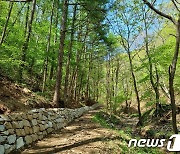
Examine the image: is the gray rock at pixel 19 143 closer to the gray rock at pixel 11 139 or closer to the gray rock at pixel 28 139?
the gray rock at pixel 11 139

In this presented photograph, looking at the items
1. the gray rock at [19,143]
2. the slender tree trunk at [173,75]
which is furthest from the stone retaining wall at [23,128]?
the slender tree trunk at [173,75]

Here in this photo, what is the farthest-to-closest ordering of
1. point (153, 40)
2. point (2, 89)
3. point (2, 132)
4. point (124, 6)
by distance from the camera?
1. point (153, 40)
2. point (124, 6)
3. point (2, 89)
4. point (2, 132)

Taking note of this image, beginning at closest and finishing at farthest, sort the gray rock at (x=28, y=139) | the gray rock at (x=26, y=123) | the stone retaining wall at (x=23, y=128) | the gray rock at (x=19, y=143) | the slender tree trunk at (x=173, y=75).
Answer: the stone retaining wall at (x=23, y=128) < the slender tree trunk at (x=173, y=75) < the gray rock at (x=19, y=143) < the gray rock at (x=28, y=139) < the gray rock at (x=26, y=123)

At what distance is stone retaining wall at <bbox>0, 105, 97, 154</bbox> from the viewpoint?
223 inches

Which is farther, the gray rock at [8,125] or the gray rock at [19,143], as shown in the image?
the gray rock at [19,143]


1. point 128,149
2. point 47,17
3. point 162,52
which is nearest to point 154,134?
point 162,52

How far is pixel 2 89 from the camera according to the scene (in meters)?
9.41

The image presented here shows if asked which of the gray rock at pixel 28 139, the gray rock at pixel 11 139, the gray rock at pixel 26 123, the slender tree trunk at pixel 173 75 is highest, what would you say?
the slender tree trunk at pixel 173 75

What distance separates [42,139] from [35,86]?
27.6 feet

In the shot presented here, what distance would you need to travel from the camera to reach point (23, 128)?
6.71m

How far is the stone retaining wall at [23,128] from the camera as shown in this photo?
18.6 ft

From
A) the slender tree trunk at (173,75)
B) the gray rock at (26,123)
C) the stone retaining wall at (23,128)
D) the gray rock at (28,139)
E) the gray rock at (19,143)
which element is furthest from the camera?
the gray rock at (26,123)

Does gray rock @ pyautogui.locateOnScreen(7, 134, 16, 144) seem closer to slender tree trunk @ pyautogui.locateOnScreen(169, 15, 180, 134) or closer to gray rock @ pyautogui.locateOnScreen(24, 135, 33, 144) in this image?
gray rock @ pyautogui.locateOnScreen(24, 135, 33, 144)

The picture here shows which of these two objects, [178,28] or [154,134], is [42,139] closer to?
[178,28]
